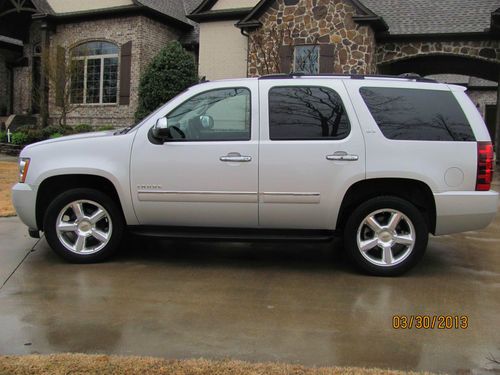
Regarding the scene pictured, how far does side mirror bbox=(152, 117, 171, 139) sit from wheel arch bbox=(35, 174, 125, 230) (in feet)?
2.49

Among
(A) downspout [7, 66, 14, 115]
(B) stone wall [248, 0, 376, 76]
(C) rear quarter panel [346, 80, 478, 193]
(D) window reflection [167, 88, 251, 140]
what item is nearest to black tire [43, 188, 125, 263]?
(D) window reflection [167, 88, 251, 140]

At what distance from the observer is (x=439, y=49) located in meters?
17.2

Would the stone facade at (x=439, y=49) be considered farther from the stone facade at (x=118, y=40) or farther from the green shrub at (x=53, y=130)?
the green shrub at (x=53, y=130)

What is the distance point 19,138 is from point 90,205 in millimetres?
16607

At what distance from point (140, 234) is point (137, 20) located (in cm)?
1666

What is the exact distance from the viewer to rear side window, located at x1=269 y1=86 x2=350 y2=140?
17.3 feet

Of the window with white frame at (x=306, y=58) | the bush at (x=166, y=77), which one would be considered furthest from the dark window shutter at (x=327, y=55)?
the bush at (x=166, y=77)

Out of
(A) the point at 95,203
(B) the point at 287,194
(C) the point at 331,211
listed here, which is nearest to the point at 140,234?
(A) the point at 95,203

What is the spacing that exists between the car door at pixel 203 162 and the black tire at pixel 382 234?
0.97 m

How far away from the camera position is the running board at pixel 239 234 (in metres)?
5.29

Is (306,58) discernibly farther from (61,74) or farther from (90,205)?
(90,205)

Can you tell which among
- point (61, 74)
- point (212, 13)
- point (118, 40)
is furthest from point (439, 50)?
point (61, 74)

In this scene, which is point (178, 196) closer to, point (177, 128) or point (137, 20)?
point (177, 128)

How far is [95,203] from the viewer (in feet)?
18.0
